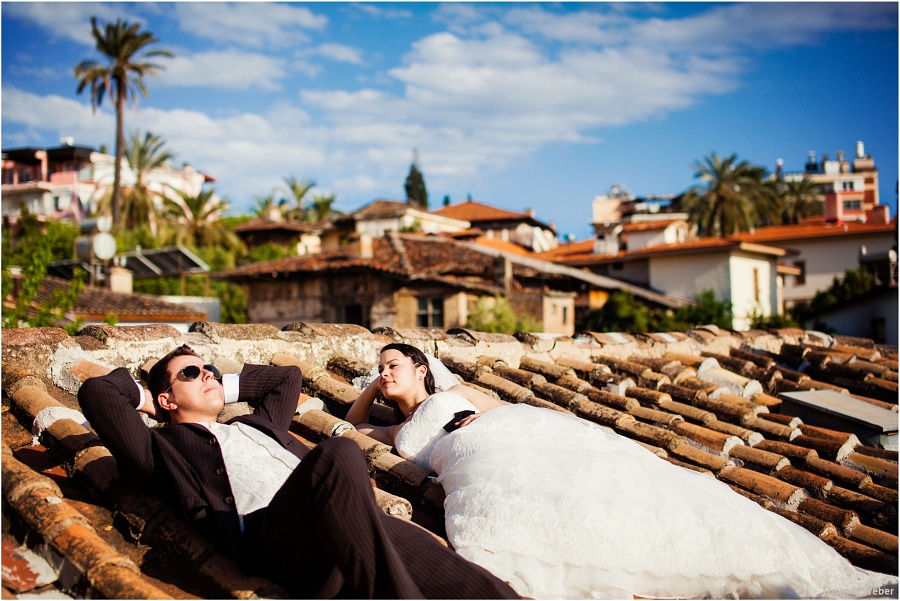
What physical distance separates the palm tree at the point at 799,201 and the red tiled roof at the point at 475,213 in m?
21.0

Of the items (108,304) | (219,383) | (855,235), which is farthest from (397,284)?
(855,235)

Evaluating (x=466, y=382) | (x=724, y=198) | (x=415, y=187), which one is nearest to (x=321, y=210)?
(x=415, y=187)

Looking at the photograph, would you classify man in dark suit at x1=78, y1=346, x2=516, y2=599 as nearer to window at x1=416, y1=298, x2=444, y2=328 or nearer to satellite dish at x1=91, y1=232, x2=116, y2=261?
satellite dish at x1=91, y1=232, x2=116, y2=261

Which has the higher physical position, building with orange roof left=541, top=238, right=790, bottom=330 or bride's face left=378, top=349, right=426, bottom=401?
building with orange roof left=541, top=238, right=790, bottom=330

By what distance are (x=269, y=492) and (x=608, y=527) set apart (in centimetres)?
126

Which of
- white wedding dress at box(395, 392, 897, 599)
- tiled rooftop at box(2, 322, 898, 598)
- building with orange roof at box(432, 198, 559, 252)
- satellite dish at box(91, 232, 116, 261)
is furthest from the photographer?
building with orange roof at box(432, 198, 559, 252)

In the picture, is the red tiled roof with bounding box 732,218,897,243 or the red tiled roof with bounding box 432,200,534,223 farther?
the red tiled roof with bounding box 432,200,534,223

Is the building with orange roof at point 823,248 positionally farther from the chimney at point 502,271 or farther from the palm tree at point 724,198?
the chimney at point 502,271

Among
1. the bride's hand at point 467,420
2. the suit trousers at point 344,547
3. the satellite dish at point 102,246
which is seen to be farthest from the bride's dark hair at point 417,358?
the satellite dish at point 102,246

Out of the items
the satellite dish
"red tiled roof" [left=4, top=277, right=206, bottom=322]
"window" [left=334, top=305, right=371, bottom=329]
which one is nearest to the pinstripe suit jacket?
"red tiled roof" [left=4, top=277, right=206, bottom=322]

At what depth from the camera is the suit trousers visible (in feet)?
7.84

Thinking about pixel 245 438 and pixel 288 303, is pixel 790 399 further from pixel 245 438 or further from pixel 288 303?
pixel 288 303

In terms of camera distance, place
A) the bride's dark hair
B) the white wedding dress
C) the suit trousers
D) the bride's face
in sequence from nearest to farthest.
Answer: the suit trousers < the white wedding dress < the bride's face < the bride's dark hair

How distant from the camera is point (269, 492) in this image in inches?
114
